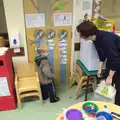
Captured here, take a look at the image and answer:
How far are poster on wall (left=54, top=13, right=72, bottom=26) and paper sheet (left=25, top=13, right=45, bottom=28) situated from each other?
200mm

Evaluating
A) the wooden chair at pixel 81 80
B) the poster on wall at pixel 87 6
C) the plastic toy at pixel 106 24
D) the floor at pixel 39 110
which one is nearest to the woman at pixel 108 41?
the plastic toy at pixel 106 24

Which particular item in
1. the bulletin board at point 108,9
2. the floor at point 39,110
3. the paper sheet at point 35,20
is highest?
the bulletin board at point 108,9

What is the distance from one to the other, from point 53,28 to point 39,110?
127 cm

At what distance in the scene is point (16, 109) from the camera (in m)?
2.65

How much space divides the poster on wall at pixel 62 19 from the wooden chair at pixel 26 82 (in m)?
0.78

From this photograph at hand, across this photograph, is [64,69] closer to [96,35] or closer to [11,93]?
[11,93]

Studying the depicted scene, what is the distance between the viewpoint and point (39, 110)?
262cm

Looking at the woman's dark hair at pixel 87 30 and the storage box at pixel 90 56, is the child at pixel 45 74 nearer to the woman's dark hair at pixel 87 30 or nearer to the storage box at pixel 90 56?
the storage box at pixel 90 56

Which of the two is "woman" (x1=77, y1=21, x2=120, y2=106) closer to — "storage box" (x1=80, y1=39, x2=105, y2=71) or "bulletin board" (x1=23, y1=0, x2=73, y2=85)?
"storage box" (x1=80, y1=39, x2=105, y2=71)

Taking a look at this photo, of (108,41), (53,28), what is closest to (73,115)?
(108,41)

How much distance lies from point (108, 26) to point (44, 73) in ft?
3.71

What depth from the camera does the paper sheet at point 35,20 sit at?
8.68ft

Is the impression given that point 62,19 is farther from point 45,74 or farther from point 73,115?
point 73,115

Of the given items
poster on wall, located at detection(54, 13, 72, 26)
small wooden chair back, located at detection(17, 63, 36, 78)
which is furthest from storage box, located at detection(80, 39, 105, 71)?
small wooden chair back, located at detection(17, 63, 36, 78)
